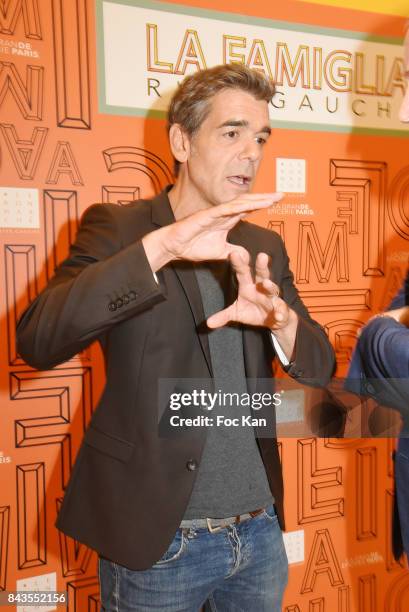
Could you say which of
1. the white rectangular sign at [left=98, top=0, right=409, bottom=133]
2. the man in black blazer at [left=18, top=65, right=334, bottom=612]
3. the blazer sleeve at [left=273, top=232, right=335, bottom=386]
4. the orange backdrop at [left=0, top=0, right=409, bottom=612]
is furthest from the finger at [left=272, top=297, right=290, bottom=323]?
the white rectangular sign at [left=98, top=0, right=409, bottom=133]

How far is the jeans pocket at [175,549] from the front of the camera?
1.11 meters

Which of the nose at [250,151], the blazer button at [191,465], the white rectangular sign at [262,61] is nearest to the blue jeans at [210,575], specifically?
the blazer button at [191,465]

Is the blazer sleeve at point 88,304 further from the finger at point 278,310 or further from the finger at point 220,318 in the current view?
the finger at point 278,310

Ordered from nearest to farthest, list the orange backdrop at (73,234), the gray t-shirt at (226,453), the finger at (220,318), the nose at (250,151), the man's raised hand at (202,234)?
the man's raised hand at (202,234), the finger at (220,318), the gray t-shirt at (226,453), the nose at (250,151), the orange backdrop at (73,234)

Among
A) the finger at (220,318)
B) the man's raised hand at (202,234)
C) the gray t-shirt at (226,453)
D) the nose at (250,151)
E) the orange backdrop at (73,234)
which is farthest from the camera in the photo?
the orange backdrop at (73,234)

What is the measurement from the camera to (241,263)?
106 cm

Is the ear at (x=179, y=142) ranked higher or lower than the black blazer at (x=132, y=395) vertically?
higher

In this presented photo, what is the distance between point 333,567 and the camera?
222 cm

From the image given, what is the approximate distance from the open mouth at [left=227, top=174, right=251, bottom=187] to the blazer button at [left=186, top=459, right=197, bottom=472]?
2.18 feet

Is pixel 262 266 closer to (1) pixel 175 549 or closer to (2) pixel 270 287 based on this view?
(2) pixel 270 287

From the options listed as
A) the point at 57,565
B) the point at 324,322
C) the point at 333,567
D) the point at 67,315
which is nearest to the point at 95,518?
the point at 67,315

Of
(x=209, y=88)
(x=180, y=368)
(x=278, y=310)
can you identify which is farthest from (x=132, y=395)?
(x=209, y=88)

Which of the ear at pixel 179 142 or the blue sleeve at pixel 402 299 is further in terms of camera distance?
the ear at pixel 179 142

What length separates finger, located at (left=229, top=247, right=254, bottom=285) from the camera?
105cm
